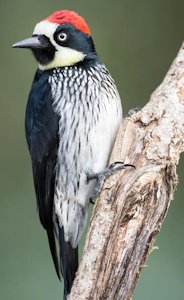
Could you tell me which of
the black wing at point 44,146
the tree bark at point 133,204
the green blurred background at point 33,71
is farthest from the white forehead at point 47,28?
the green blurred background at point 33,71

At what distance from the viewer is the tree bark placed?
7.17 feet

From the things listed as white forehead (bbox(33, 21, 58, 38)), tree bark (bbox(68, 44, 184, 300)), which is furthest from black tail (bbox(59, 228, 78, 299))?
white forehead (bbox(33, 21, 58, 38))

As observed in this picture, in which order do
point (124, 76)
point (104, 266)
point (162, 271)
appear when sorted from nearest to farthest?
point (104, 266)
point (162, 271)
point (124, 76)

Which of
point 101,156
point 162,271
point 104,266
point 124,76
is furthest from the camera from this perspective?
point 124,76

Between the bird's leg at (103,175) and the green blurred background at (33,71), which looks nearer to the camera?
the bird's leg at (103,175)

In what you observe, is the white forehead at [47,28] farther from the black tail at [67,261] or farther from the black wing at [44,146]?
the black tail at [67,261]

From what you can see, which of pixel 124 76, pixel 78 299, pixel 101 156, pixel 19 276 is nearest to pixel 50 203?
pixel 101 156

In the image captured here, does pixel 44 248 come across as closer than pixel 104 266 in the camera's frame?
No

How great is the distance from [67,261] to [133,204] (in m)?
0.52

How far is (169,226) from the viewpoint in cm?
351

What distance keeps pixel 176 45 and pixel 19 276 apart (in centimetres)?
128

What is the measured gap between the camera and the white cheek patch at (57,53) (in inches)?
101

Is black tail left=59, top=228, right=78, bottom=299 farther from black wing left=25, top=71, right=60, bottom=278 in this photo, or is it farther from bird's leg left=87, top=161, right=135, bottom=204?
bird's leg left=87, top=161, right=135, bottom=204

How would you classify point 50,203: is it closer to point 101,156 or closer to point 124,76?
point 101,156
